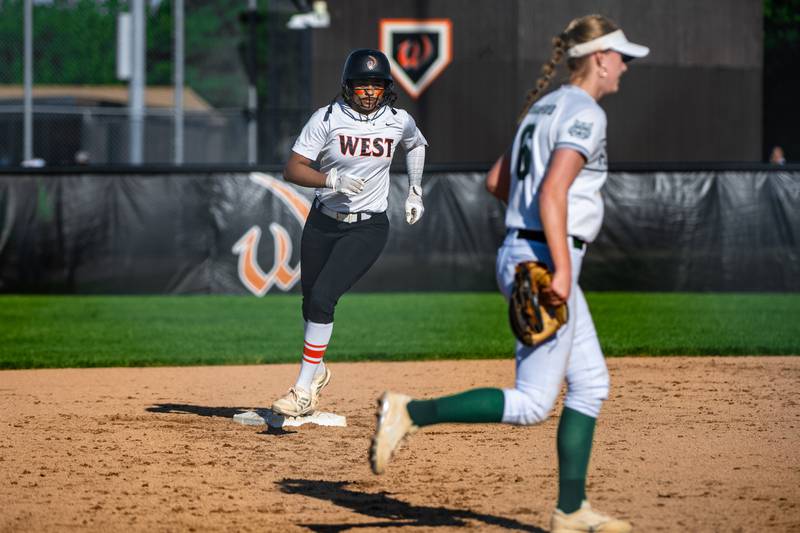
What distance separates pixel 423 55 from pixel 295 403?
15330 millimetres

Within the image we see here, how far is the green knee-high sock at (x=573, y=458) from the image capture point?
174 inches

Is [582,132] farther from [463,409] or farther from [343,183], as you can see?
[343,183]

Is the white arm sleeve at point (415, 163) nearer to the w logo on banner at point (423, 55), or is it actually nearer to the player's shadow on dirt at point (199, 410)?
the player's shadow on dirt at point (199, 410)

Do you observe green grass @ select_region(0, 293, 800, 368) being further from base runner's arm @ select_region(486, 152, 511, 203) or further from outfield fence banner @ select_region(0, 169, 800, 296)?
base runner's arm @ select_region(486, 152, 511, 203)

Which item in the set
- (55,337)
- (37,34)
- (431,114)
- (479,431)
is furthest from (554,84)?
(37,34)

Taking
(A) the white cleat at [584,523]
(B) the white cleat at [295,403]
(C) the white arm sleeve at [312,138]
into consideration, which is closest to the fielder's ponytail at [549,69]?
(A) the white cleat at [584,523]

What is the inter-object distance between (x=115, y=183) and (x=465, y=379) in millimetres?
7819

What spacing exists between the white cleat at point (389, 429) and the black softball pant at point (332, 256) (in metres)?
2.39

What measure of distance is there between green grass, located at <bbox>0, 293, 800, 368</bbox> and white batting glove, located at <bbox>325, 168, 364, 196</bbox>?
13.5 feet

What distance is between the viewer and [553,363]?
4.34 meters

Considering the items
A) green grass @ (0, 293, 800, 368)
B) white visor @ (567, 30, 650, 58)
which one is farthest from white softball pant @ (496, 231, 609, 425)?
green grass @ (0, 293, 800, 368)

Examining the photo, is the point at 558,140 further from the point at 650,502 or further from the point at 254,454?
the point at 254,454

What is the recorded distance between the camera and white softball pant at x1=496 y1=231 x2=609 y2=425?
4340 millimetres

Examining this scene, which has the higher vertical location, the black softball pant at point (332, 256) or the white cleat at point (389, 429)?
the black softball pant at point (332, 256)
